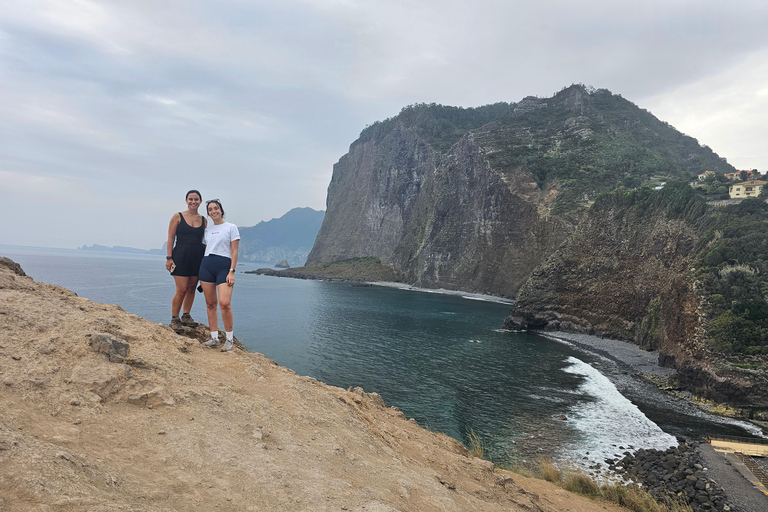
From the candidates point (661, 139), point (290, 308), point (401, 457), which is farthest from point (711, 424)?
point (661, 139)

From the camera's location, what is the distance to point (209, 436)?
455 cm

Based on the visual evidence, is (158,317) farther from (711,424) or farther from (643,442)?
(711,424)

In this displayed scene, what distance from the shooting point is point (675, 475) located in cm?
1572

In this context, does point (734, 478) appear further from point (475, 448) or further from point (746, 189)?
point (746, 189)

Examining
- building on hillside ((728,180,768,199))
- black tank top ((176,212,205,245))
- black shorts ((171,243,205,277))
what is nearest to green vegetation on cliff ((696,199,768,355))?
building on hillside ((728,180,768,199))

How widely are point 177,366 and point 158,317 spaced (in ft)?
150

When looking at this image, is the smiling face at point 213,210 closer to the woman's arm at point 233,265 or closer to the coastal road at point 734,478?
the woman's arm at point 233,265

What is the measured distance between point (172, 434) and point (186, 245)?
4426mm

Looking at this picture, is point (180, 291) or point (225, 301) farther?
point (180, 291)

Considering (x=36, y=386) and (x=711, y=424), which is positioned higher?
(x=36, y=386)

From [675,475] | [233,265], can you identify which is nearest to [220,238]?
Answer: [233,265]

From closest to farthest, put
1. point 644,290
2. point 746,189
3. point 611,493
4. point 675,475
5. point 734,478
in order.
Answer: point 611,493, point 734,478, point 675,475, point 644,290, point 746,189

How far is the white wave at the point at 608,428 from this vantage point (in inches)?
720

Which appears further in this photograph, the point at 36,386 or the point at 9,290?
the point at 9,290
